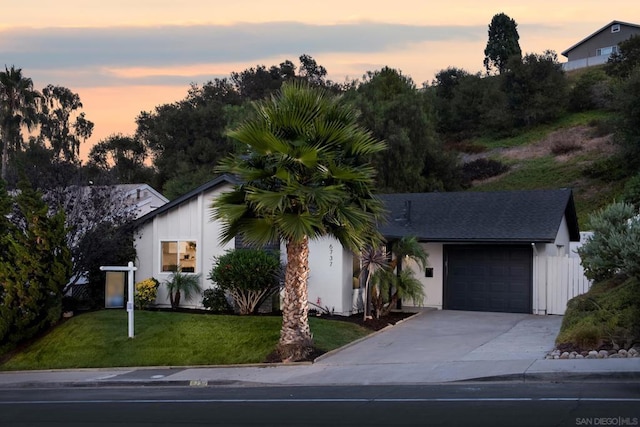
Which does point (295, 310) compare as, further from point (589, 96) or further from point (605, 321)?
point (589, 96)

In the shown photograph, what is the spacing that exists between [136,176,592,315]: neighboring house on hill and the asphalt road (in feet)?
28.0

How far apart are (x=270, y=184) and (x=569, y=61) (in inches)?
3331

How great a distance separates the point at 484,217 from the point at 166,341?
35.8 feet

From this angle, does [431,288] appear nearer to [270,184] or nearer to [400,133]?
[270,184]

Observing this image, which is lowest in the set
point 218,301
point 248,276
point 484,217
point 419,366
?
point 419,366

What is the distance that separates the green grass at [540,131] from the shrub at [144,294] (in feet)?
143

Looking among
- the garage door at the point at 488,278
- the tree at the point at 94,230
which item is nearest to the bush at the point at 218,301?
the tree at the point at 94,230

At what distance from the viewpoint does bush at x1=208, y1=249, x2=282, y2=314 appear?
2328 cm

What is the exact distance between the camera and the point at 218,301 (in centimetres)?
2442

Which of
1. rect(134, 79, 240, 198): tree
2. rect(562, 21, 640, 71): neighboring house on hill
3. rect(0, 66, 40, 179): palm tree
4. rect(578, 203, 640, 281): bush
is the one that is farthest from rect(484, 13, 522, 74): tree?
rect(578, 203, 640, 281): bush

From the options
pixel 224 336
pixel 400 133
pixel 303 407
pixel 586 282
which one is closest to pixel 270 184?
pixel 224 336

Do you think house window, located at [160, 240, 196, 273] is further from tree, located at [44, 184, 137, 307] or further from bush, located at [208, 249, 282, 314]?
bush, located at [208, 249, 282, 314]

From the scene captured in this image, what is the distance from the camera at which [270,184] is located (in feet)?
59.5

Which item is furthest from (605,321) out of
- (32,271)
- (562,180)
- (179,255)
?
(562,180)
